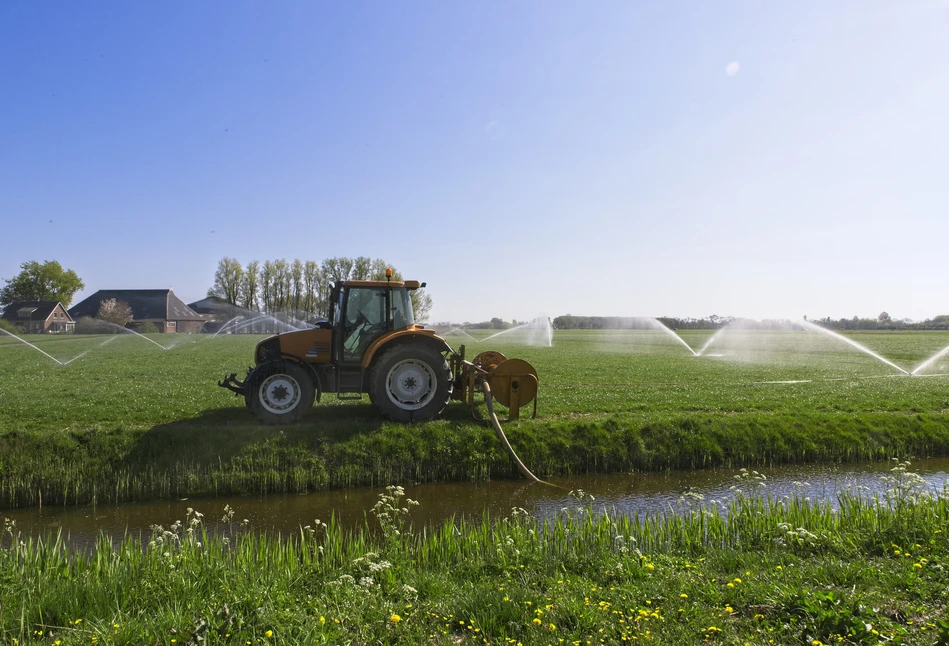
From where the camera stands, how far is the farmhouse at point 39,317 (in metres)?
72.7

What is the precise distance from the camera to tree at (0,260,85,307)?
82938 millimetres

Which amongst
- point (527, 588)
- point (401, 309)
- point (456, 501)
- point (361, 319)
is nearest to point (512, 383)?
point (401, 309)

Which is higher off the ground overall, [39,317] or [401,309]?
[39,317]

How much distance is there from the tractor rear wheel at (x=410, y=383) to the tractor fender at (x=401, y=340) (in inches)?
4.4

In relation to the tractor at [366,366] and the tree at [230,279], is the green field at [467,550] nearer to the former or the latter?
the tractor at [366,366]

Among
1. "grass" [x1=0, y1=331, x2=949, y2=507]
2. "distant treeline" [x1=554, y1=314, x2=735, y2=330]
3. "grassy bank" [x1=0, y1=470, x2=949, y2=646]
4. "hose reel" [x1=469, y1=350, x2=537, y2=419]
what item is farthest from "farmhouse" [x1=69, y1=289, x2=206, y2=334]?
"grassy bank" [x1=0, y1=470, x2=949, y2=646]

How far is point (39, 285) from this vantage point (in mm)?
83500

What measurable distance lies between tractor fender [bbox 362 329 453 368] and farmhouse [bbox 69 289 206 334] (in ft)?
265

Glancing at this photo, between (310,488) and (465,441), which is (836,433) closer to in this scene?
(465,441)

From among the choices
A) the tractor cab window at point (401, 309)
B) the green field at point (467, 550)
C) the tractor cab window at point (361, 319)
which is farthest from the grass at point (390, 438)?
the tractor cab window at point (401, 309)

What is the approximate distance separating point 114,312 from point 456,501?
3424 inches

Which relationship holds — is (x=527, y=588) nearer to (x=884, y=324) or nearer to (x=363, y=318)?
(x=363, y=318)

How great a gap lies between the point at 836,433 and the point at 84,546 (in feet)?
41.1

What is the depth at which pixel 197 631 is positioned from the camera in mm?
3889
